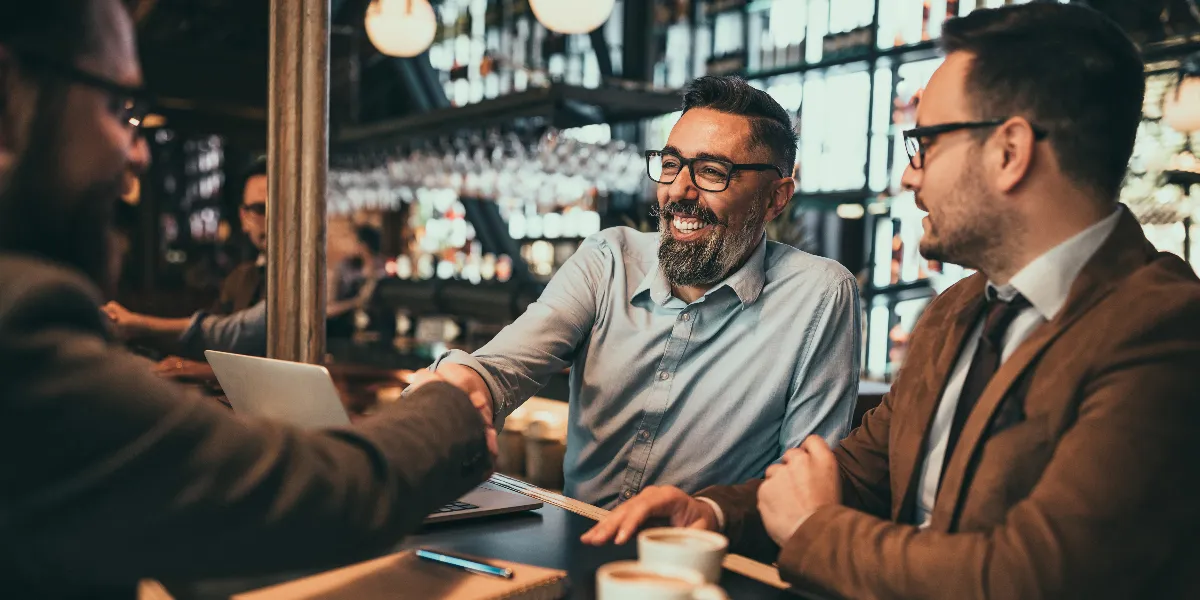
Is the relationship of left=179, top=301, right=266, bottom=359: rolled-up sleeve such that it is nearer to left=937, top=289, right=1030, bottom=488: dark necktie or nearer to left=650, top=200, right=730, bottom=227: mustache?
left=650, top=200, right=730, bottom=227: mustache

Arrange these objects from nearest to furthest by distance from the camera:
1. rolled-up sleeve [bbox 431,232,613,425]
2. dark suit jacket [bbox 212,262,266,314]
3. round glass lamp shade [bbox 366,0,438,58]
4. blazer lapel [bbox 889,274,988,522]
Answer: blazer lapel [bbox 889,274,988,522] → rolled-up sleeve [bbox 431,232,613,425] → dark suit jacket [bbox 212,262,266,314] → round glass lamp shade [bbox 366,0,438,58]

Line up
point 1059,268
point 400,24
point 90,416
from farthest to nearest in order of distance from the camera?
point 400,24 → point 1059,268 → point 90,416

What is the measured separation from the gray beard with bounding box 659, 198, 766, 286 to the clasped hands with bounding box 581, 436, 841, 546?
2.43ft

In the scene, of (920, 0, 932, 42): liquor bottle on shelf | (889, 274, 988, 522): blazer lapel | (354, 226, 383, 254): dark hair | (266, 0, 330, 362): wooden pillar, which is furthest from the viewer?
(354, 226, 383, 254): dark hair

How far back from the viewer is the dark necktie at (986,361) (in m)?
1.33

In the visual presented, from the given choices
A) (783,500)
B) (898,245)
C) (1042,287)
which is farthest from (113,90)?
(898,245)

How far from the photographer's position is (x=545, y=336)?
2121 mm

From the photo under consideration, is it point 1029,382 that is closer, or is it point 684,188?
point 1029,382

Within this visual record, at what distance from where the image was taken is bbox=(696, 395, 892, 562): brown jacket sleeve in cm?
159

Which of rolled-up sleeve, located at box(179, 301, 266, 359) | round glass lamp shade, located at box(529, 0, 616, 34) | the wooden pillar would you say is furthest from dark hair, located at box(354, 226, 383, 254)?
the wooden pillar

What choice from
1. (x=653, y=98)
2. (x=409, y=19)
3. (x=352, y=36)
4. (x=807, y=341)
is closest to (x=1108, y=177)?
(x=807, y=341)

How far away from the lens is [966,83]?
132 centimetres

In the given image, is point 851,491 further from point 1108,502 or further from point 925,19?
point 925,19

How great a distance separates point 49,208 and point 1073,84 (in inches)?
46.5
